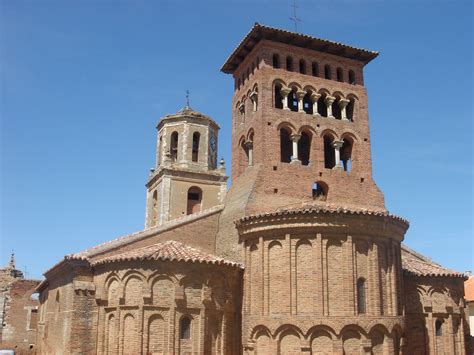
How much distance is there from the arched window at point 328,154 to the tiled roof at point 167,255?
7.18 meters

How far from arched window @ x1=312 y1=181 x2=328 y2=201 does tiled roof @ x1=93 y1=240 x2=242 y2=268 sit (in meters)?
5.28

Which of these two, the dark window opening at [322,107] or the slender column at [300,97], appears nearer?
the slender column at [300,97]

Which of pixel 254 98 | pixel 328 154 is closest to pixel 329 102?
pixel 328 154

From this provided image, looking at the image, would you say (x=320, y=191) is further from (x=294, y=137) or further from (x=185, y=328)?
(x=185, y=328)

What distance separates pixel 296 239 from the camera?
18.2 m

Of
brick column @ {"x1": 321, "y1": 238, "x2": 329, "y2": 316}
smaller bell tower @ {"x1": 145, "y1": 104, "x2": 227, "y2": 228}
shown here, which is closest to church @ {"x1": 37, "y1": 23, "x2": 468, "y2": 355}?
brick column @ {"x1": 321, "y1": 238, "x2": 329, "y2": 316}

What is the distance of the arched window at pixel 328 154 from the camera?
2359 cm

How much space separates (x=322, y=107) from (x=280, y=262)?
8954mm

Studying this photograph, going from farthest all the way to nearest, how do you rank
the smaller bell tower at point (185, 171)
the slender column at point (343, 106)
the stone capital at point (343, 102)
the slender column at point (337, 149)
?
the smaller bell tower at point (185, 171)
the stone capital at point (343, 102)
the slender column at point (343, 106)
the slender column at point (337, 149)

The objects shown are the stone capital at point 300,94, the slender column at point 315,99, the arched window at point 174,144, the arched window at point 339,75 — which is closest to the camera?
the stone capital at point 300,94

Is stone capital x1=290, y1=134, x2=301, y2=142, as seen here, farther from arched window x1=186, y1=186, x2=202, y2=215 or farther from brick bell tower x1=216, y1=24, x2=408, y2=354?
arched window x1=186, y1=186, x2=202, y2=215

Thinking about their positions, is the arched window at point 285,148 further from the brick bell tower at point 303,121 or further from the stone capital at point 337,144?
the stone capital at point 337,144

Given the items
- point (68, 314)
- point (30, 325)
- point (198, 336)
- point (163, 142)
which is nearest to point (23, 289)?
point (30, 325)

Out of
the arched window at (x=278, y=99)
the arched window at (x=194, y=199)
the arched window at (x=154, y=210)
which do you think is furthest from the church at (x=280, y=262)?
the arched window at (x=154, y=210)
